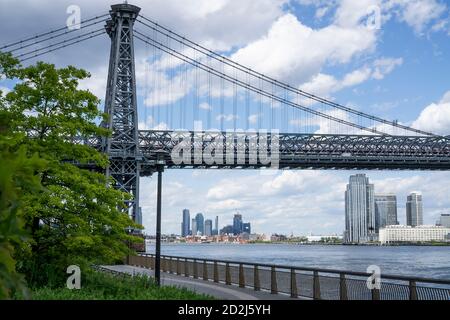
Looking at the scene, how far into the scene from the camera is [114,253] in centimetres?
1709

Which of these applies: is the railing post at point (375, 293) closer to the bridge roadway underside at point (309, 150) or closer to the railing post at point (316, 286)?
the railing post at point (316, 286)

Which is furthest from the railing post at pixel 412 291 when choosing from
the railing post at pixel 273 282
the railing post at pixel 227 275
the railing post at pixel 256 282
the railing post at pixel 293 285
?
the railing post at pixel 227 275

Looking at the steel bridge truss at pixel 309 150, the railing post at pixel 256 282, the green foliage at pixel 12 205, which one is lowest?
the railing post at pixel 256 282

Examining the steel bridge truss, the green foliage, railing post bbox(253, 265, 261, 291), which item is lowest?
railing post bbox(253, 265, 261, 291)

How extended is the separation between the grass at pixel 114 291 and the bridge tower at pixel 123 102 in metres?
49.4

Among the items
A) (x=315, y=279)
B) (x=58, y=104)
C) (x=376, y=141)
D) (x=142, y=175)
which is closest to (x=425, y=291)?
(x=315, y=279)

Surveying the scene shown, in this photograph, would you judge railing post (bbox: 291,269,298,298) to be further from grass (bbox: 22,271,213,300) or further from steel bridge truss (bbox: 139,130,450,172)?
steel bridge truss (bbox: 139,130,450,172)

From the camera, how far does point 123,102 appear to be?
6925cm

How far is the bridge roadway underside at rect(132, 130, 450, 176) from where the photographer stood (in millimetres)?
87856

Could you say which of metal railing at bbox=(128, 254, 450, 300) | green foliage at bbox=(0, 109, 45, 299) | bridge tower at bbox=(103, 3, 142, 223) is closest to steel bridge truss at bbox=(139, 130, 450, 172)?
bridge tower at bbox=(103, 3, 142, 223)

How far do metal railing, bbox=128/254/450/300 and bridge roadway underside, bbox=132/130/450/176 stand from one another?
5183cm

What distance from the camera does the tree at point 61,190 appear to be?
54.0 ft
